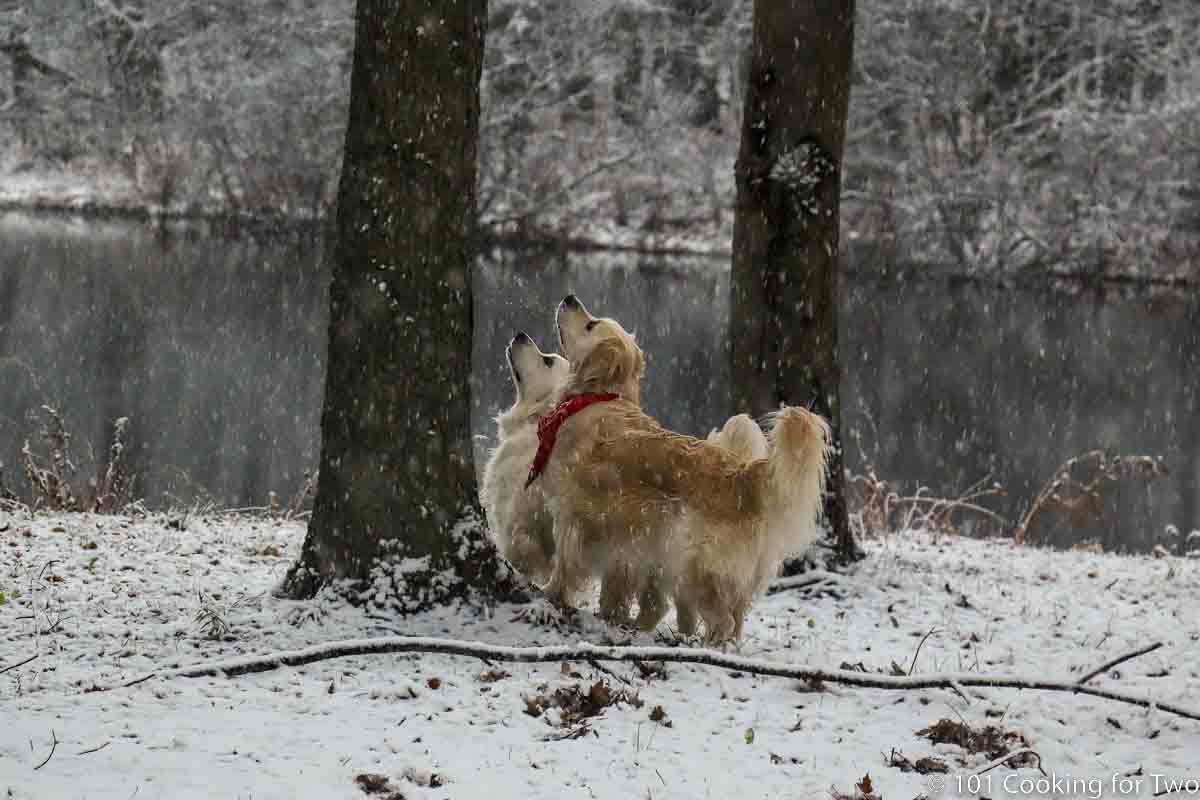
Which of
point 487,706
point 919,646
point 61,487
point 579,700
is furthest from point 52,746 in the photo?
point 61,487

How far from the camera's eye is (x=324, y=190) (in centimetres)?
3127

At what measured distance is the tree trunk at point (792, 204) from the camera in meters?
6.59

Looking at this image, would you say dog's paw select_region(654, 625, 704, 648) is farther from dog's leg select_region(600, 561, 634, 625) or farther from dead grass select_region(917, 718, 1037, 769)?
dead grass select_region(917, 718, 1037, 769)

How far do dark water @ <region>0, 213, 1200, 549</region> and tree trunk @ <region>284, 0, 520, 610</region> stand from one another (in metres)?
3.85

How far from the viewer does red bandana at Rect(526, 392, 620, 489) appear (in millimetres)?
5535

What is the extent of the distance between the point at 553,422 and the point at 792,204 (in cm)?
196

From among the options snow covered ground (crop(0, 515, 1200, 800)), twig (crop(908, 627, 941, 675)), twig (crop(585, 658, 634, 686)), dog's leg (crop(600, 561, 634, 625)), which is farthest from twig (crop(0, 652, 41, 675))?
twig (crop(908, 627, 941, 675))

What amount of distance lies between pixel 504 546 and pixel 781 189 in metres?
2.37

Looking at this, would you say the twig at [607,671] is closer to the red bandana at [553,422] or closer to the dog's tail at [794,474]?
the dog's tail at [794,474]

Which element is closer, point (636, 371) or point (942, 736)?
point (942, 736)

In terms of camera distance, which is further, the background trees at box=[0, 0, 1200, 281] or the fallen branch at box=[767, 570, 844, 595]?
the background trees at box=[0, 0, 1200, 281]

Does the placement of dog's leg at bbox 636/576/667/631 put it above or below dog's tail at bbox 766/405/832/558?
below

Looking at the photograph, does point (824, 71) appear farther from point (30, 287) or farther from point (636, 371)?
point (30, 287)

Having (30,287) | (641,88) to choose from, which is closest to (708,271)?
(641,88)
